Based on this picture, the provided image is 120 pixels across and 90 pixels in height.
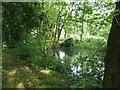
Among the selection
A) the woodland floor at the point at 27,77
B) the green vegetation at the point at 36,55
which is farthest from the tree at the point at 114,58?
the woodland floor at the point at 27,77

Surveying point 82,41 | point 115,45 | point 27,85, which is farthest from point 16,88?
point 82,41

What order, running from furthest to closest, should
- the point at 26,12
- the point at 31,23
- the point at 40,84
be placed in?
1. the point at 31,23
2. the point at 26,12
3. the point at 40,84

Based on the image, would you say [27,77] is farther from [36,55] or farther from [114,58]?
[114,58]

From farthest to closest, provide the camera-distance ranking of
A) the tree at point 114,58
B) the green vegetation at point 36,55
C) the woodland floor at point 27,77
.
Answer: the green vegetation at point 36,55 < the woodland floor at point 27,77 < the tree at point 114,58

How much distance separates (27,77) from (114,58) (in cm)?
442

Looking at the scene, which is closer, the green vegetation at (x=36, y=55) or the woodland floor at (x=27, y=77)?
the woodland floor at (x=27, y=77)

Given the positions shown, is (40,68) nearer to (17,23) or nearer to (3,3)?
(17,23)

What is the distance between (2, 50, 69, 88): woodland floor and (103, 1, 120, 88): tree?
3.32m

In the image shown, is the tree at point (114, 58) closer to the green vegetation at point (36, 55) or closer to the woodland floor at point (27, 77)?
the green vegetation at point (36, 55)

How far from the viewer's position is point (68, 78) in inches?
368

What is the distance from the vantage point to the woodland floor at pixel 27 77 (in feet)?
25.5

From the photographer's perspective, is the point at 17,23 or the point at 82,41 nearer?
the point at 17,23

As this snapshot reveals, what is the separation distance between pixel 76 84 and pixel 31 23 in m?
4.68

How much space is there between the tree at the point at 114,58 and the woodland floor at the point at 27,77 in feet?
10.9
